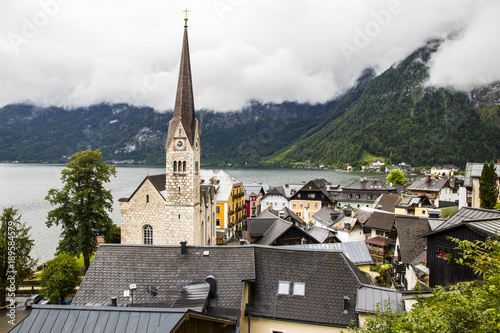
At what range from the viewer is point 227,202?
52219 millimetres

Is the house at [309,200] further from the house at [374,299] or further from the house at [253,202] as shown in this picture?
the house at [374,299]

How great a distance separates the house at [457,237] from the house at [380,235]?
2096 cm

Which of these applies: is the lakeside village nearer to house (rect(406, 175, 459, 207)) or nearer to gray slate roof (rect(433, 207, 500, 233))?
gray slate roof (rect(433, 207, 500, 233))

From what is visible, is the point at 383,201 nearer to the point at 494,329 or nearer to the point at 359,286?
the point at 359,286

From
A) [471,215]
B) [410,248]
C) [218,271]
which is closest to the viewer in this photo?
[218,271]

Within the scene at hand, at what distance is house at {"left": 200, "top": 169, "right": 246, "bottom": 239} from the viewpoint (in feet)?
170

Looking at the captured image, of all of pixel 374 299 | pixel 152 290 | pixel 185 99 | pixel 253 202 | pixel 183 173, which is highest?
pixel 185 99

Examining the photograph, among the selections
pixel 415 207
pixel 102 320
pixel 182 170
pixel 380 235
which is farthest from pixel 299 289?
pixel 415 207

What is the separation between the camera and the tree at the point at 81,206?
31.3 meters

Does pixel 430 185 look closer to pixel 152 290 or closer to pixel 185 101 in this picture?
pixel 185 101

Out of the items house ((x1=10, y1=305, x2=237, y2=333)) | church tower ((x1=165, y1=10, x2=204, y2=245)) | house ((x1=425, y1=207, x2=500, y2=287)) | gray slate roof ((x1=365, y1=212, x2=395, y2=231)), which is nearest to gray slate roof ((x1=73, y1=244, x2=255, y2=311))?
house ((x1=10, y1=305, x2=237, y2=333))

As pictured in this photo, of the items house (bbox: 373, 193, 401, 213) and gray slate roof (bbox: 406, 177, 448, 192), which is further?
gray slate roof (bbox: 406, 177, 448, 192)

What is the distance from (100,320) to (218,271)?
7.23m

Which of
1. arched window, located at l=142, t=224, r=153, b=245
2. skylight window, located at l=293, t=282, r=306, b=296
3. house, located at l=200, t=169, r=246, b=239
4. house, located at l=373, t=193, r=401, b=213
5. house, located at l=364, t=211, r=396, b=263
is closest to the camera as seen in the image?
skylight window, located at l=293, t=282, r=306, b=296
